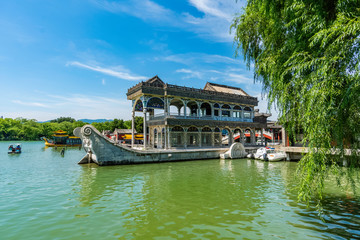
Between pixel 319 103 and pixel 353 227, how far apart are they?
402cm

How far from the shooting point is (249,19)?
9.05 m

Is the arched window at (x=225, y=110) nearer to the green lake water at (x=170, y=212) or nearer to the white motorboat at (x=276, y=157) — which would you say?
the white motorboat at (x=276, y=157)

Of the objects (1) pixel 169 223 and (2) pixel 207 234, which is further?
(1) pixel 169 223

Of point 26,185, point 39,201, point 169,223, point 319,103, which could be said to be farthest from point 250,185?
point 26,185

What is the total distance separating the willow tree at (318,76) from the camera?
541 cm

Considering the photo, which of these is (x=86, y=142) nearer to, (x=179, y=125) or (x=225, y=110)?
(x=179, y=125)

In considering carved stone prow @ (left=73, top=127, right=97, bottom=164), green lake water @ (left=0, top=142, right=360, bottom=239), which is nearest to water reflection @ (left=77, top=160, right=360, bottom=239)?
green lake water @ (left=0, top=142, right=360, bottom=239)

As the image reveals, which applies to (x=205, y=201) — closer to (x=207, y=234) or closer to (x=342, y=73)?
(x=207, y=234)

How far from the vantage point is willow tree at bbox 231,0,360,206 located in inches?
213

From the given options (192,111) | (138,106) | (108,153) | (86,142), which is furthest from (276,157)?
(86,142)

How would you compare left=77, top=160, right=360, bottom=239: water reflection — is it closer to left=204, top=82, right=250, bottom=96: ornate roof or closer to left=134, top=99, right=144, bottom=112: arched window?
left=134, top=99, right=144, bottom=112: arched window

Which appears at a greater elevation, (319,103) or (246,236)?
(319,103)

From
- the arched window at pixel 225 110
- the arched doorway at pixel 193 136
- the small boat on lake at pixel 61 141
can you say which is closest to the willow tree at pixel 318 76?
the arched doorway at pixel 193 136

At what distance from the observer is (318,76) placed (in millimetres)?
5734
